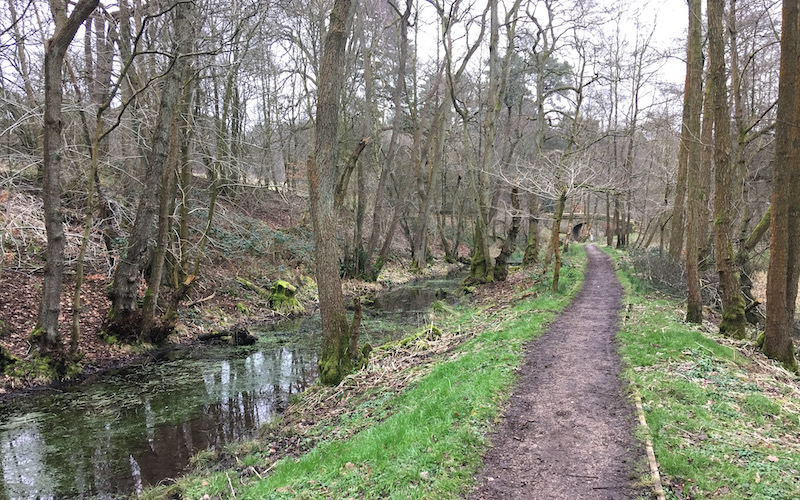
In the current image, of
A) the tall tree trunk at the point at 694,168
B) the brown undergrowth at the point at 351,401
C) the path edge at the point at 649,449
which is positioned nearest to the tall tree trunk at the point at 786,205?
the tall tree trunk at the point at 694,168

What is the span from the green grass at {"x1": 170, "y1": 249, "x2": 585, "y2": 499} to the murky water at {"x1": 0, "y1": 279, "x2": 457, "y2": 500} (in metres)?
1.27

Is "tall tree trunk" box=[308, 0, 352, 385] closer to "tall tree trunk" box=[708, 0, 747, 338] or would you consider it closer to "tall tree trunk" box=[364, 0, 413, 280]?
"tall tree trunk" box=[708, 0, 747, 338]

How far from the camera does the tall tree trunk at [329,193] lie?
7.59 meters

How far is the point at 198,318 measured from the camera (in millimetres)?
13586

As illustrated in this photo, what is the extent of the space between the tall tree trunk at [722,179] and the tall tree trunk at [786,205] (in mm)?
1330

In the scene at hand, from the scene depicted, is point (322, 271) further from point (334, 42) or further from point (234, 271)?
point (234, 271)

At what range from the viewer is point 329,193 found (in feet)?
25.8

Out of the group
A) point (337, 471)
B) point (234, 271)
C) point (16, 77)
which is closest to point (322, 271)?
point (337, 471)

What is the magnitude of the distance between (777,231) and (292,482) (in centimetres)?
819

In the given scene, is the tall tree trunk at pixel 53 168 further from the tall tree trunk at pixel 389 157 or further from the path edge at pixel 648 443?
the tall tree trunk at pixel 389 157

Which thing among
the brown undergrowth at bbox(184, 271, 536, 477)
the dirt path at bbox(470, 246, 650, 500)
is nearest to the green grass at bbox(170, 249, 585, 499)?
the brown undergrowth at bbox(184, 271, 536, 477)

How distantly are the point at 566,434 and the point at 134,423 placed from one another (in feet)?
21.4

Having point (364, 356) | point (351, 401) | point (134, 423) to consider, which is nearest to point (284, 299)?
point (364, 356)

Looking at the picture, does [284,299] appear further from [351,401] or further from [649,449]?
[649,449]
